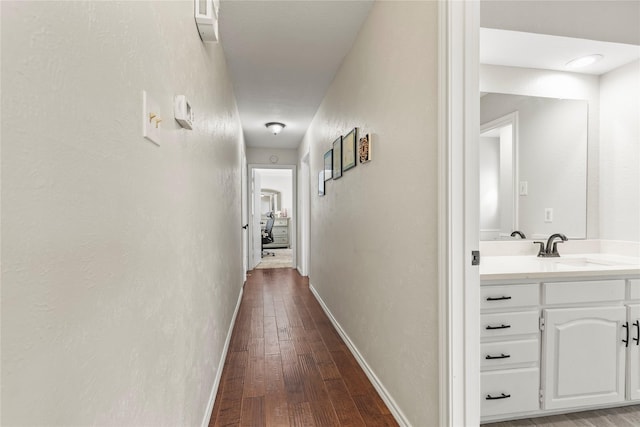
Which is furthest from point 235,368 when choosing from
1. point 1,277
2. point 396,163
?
point 1,277

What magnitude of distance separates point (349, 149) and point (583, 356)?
6.27 feet

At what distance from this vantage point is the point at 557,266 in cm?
175

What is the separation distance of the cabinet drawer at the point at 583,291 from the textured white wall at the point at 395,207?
2.45ft

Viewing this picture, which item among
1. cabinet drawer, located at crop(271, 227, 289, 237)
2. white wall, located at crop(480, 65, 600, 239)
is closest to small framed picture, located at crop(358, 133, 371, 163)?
white wall, located at crop(480, 65, 600, 239)

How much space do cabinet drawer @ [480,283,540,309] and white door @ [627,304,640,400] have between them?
1.89 feet

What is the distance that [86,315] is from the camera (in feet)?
1.74

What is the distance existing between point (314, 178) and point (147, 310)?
338 cm

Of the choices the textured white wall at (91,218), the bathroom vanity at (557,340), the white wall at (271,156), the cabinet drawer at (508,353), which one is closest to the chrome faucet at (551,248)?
the bathroom vanity at (557,340)

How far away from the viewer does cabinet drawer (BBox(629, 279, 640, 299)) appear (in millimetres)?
1627

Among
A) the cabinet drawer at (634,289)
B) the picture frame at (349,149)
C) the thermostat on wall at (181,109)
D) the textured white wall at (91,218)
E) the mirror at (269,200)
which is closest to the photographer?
the textured white wall at (91,218)

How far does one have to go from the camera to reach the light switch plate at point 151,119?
0.79 metres

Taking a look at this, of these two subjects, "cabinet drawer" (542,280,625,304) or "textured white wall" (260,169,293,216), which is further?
"textured white wall" (260,169,293,216)

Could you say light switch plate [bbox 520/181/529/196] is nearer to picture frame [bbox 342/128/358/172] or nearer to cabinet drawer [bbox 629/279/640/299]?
cabinet drawer [bbox 629/279/640/299]

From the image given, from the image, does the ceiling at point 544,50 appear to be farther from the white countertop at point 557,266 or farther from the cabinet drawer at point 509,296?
the cabinet drawer at point 509,296
